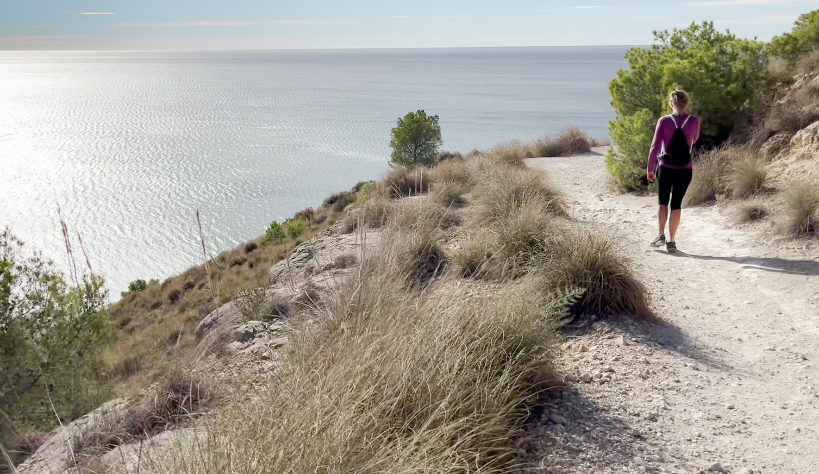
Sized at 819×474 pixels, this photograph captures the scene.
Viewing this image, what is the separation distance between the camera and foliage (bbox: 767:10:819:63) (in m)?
15.7

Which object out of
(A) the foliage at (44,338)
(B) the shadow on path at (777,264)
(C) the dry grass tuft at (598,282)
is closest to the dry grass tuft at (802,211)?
(B) the shadow on path at (777,264)

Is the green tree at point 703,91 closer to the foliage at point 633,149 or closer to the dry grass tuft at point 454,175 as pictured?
the foliage at point 633,149

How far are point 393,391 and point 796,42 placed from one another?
17.1 metres

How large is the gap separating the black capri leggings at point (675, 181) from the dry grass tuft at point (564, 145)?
1367 cm

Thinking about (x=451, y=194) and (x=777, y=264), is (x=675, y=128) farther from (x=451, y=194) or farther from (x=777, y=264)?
(x=451, y=194)

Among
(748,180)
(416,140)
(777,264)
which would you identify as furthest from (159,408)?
(416,140)

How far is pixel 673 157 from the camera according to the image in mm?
8203

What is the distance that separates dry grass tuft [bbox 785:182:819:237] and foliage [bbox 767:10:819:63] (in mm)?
9434

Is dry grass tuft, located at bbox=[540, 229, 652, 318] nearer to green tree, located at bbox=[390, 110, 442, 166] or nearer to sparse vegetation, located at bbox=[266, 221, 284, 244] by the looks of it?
sparse vegetation, located at bbox=[266, 221, 284, 244]

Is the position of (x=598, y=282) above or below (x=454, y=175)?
above

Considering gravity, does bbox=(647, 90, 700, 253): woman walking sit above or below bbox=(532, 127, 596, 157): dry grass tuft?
above

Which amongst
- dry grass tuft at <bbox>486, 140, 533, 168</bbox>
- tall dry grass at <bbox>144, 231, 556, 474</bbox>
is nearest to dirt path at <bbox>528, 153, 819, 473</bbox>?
tall dry grass at <bbox>144, 231, 556, 474</bbox>

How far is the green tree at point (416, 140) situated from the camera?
30.3 meters

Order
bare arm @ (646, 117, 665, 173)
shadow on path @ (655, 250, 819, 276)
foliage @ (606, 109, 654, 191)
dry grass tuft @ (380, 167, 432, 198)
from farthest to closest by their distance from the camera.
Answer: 1. dry grass tuft @ (380, 167, 432, 198)
2. foliage @ (606, 109, 654, 191)
3. bare arm @ (646, 117, 665, 173)
4. shadow on path @ (655, 250, 819, 276)
